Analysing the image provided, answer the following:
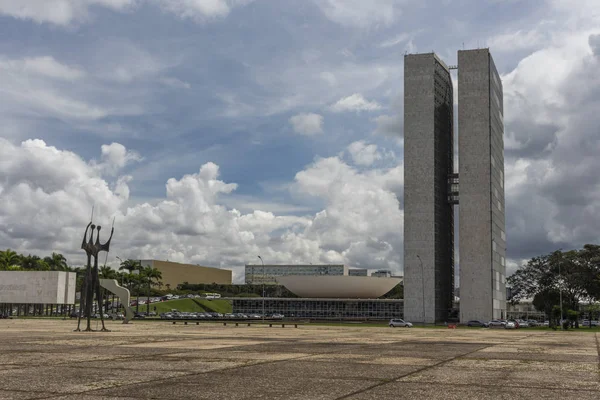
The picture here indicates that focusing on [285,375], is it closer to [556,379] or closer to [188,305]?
[556,379]

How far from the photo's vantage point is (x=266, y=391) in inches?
552

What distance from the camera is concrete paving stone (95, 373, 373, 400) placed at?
43.5 feet

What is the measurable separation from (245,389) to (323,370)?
4.79m

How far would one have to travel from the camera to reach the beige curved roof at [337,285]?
139 meters

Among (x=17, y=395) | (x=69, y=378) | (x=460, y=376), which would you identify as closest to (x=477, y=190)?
(x=460, y=376)

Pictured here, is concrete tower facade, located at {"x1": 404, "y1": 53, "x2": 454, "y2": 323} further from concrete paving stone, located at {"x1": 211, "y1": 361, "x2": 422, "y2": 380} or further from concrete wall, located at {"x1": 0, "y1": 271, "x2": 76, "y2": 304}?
concrete paving stone, located at {"x1": 211, "y1": 361, "x2": 422, "y2": 380}

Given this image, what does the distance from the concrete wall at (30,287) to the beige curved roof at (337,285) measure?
4790cm

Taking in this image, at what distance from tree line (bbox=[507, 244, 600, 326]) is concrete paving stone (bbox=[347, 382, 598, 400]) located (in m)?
96.0

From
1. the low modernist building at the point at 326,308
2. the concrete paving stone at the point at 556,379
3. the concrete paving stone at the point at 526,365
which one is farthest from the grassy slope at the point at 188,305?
the concrete paving stone at the point at 556,379

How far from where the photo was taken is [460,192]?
125500mm

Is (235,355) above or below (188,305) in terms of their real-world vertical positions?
above

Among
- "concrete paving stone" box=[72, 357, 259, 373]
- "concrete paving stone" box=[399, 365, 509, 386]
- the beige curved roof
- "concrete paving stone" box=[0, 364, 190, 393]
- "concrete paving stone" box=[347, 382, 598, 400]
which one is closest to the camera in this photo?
"concrete paving stone" box=[347, 382, 598, 400]

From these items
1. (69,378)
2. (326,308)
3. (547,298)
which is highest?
(547,298)

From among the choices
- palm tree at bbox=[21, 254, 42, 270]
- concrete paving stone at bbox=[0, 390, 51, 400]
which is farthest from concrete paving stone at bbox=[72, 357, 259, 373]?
palm tree at bbox=[21, 254, 42, 270]
